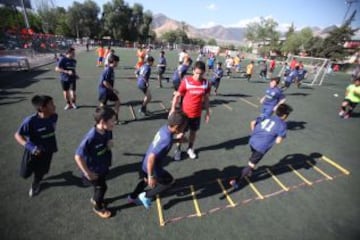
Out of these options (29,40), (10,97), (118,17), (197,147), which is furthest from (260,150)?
(118,17)

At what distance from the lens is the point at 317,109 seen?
12.4 meters

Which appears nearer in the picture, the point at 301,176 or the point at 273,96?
the point at 301,176

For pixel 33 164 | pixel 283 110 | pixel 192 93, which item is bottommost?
pixel 33 164

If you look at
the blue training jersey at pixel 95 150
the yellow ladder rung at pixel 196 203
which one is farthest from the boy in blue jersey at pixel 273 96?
the blue training jersey at pixel 95 150

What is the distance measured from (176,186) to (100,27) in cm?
8038

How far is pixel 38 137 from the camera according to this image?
341cm

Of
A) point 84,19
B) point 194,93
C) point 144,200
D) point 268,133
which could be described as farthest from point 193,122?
point 84,19

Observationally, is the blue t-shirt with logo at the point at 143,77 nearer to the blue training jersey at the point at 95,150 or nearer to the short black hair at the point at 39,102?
the short black hair at the point at 39,102

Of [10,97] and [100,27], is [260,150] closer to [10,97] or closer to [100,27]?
[10,97]

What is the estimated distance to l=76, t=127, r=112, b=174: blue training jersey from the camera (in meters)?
2.73

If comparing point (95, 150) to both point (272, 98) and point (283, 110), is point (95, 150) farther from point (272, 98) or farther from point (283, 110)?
point (272, 98)

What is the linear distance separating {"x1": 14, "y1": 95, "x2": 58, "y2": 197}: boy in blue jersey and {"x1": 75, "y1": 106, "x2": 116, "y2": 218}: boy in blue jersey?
972mm

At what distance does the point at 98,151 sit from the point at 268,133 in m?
3.14

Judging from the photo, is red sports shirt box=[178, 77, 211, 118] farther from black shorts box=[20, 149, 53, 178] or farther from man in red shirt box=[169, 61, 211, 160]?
black shorts box=[20, 149, 53, 178]
